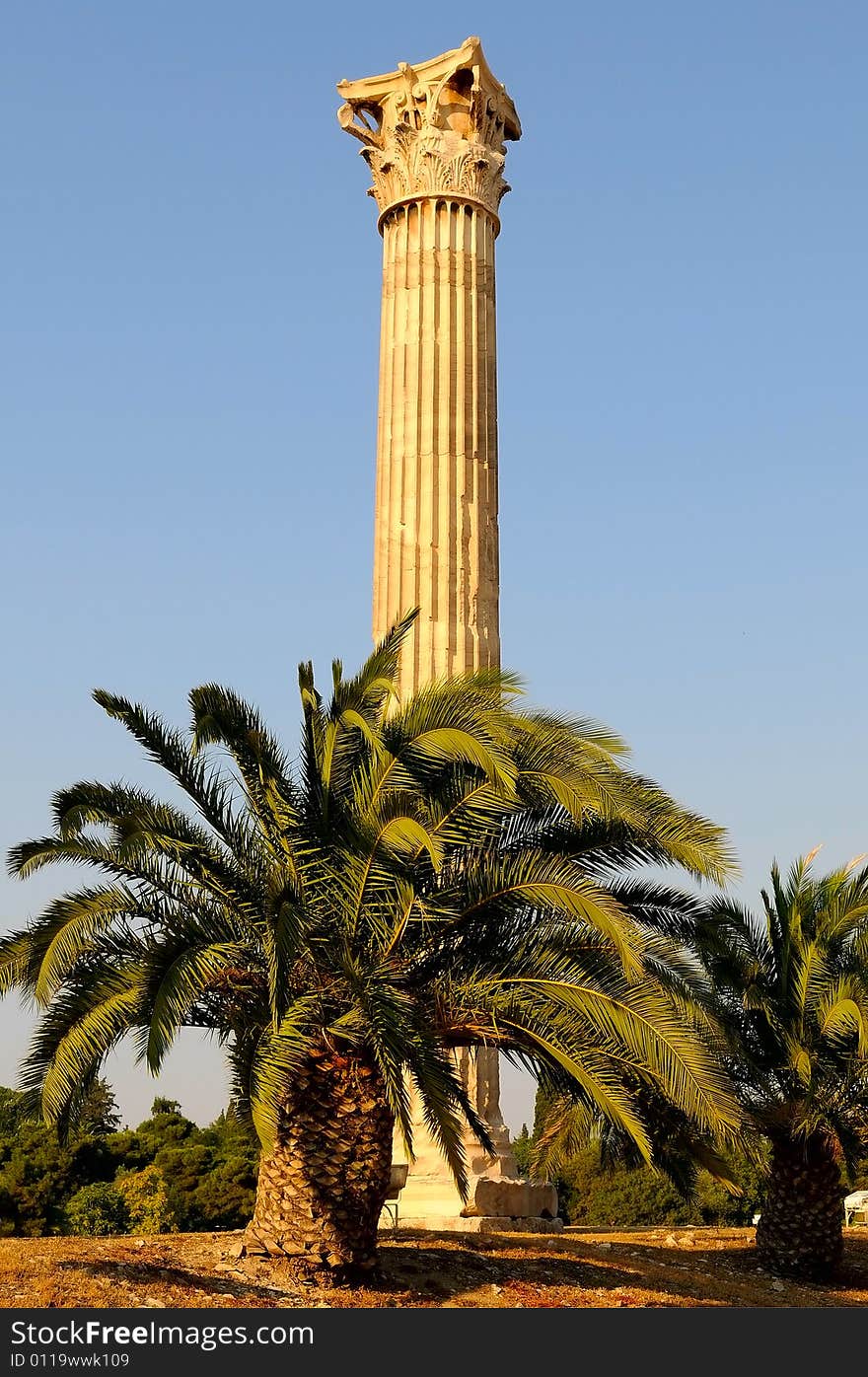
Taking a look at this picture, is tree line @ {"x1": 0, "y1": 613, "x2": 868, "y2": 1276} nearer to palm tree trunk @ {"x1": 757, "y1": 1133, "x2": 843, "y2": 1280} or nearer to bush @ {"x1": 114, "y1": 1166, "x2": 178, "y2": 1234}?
palm tree trunk @ {"x1": 757, "y1": 1133, "x2": 843, "y2": 1280}

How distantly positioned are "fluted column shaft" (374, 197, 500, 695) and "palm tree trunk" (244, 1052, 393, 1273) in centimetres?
714

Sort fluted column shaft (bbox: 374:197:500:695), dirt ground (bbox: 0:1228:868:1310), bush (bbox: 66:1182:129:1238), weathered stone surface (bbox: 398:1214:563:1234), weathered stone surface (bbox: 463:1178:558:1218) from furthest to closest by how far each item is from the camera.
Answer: bush (bbox: 66:1182:129:1238) < fluted column shaft (bbox: 374:197:500:695) < weathered stone surface (bbox: 463:1178:558:1218) < weathered stone surface (bbox: 398:1214:563:1234) < dirt ground (bbox: 0:1228:868:1310)

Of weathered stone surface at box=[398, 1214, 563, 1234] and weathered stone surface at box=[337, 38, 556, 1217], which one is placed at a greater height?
weathered stone surface at box=[337, 38, 556, 1217]

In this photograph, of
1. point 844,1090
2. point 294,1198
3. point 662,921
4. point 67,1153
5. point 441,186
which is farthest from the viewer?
point 67,1153

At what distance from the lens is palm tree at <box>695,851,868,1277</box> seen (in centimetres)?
1755

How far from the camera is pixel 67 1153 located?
1083 inches

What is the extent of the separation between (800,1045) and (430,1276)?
17.3 ft

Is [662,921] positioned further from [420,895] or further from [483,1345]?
[483,1345]

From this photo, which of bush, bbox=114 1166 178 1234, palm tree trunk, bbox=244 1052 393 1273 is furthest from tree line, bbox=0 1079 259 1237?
palm tree trunk, bbox=244 1052 393 1273

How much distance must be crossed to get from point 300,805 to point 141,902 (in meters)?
1.54

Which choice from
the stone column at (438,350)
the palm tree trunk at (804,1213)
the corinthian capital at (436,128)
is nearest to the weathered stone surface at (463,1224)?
the palm tree trunk at (804,1213)

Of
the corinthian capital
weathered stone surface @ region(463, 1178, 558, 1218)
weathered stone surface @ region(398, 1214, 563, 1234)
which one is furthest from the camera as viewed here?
the corinthian capital

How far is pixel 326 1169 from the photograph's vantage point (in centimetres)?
1338

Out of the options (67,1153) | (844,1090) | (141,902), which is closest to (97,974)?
(141,902)
